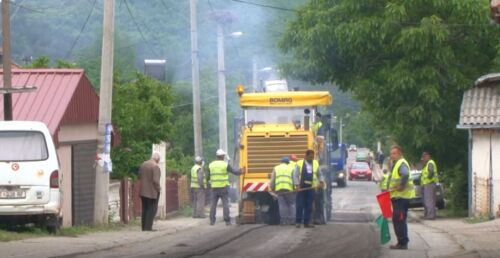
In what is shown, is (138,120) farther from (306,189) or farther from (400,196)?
(400,196)

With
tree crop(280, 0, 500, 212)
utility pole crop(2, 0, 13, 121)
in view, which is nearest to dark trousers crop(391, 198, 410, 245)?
utility pole crop(2, 0, 13, 121)

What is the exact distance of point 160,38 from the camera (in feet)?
195

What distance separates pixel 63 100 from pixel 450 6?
11.5 metres

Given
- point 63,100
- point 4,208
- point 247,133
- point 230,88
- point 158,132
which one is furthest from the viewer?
point 230,88

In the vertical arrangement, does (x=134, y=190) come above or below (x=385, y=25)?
below

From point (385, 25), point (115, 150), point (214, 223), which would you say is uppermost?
A: point (385, 25)

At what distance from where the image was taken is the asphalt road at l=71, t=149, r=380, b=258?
56.9ft

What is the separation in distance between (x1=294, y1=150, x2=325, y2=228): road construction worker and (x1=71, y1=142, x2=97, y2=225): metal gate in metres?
4.66

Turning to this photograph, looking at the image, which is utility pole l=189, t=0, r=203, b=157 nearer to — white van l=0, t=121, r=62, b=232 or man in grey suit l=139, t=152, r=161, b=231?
man in grey suit l=139, t=152, r=161, b=231

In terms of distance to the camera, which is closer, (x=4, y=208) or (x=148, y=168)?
(x=4, y=208)

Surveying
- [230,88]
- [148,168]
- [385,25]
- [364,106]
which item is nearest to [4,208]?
[148,168]

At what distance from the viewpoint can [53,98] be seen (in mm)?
23125

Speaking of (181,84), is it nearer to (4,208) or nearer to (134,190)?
(134,190)

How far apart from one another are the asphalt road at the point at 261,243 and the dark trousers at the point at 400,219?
50cm
